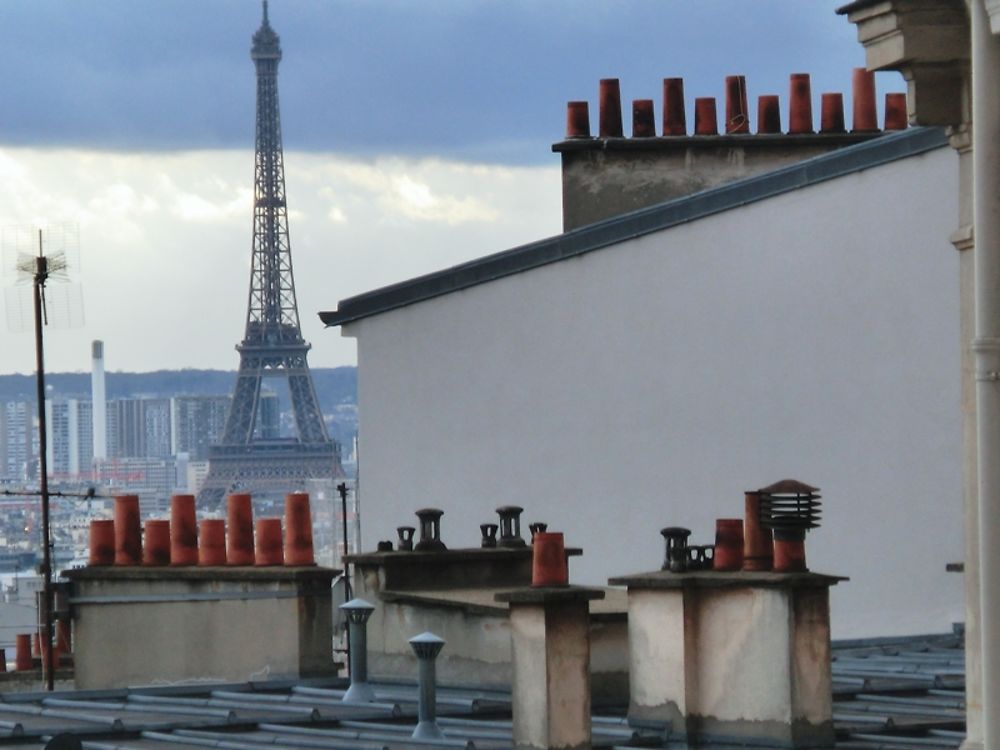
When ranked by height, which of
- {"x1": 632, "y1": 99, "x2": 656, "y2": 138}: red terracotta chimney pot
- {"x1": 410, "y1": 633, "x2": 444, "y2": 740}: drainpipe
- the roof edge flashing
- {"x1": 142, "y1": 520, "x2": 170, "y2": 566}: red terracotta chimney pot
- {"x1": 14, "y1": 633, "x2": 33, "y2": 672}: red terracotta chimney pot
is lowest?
{"x1": 14, "y1": 633, "x2": 33, "y2": 672}: red terracotta chimney pot

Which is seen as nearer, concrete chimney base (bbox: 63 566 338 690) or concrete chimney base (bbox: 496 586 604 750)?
concrete chimney base (bbox: 496 586 604 750)

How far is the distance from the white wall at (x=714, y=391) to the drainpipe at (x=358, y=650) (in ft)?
32.8

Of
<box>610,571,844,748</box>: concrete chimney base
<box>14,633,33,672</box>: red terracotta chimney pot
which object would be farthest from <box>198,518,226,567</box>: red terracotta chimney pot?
<box>14,633,33,672</box>: red terracotta chimney pot

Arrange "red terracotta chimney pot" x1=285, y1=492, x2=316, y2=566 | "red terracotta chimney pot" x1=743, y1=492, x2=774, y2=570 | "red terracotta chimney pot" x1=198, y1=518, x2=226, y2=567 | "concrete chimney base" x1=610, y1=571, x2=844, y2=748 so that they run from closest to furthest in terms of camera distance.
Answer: "concrete chimney base" x1=610, y1=571, x2=844, y2=748, "red terracotta chimney pot" x1=743, y1=492, x2=774, y2=570, "red terracotta chimney pot" x1=285, y1=492, x2=316, y2=566, "red terracotta chimney pot" x1=198, y1=518, x2=226, y2=567

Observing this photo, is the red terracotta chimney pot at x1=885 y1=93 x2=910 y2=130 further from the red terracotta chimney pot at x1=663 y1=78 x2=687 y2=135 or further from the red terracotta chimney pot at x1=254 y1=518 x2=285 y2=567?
the red terracotta chimney pot at x1=254 y1=518 x2=285 y2=567

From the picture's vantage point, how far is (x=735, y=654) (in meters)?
17.2

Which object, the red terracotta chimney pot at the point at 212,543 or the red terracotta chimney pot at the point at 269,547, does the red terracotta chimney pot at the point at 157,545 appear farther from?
the red terracotta chimney pot at the point at 269,547

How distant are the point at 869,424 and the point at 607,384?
410 cm

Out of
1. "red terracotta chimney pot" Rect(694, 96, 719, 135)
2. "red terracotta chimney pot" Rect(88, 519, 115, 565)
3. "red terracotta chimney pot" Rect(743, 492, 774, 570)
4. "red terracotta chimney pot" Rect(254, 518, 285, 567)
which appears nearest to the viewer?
"red terracotta chimney pot" Rect(743, 492, 774, 570)

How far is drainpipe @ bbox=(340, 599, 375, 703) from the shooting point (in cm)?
2052

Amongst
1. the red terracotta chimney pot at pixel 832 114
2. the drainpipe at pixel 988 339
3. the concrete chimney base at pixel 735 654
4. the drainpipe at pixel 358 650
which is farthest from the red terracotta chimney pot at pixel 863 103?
the drainpipe at pixel 988 339

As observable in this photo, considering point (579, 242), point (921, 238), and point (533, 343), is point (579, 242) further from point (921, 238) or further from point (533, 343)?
point (921, 238)

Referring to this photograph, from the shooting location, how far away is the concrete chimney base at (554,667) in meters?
16.6

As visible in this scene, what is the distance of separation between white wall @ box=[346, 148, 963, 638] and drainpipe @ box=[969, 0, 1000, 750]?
18306 mm
